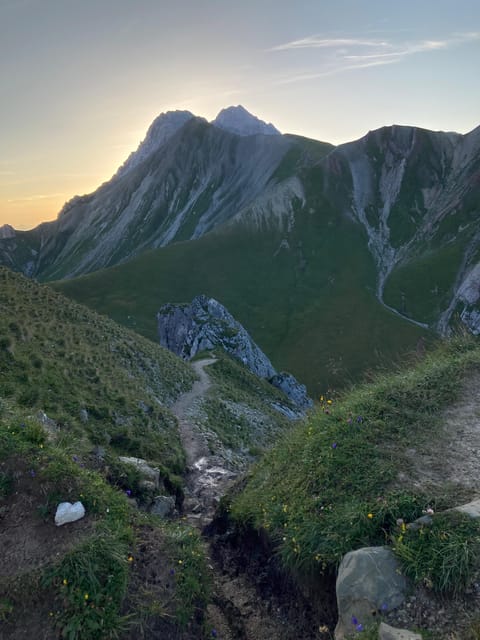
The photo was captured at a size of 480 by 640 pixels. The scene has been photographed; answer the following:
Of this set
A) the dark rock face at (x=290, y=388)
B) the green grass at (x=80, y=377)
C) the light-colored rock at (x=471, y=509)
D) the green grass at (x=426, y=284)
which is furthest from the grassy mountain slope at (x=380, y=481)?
the green grass at (x=426, y=284)

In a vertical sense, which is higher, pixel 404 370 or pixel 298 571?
pixel 404 370

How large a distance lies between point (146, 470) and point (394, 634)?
10289 millimetres

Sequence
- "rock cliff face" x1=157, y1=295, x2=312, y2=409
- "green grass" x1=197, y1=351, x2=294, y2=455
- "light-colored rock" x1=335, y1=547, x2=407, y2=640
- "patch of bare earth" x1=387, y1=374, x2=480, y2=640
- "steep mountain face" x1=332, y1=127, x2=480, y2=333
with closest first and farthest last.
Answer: "patch of bare earth" x1=387, y1=374, x2=480, y2=640 → "light-colored rock" x1=335, y1=547, x2=407, y2=640 → "green grass" x1=197, y1=351, x2=294, y2=455 → "rock cliff face" x1=157, y1=295, x2=312, y2=409 → "steep mountain face" x1=332, y1=127, x2=480, y2=333

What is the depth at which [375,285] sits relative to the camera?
Result: 15250 centimetres

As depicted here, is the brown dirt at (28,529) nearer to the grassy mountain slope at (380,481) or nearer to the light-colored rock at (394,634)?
the grassy mountain slope at (380,481)

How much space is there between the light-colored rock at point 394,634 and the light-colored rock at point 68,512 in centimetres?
645

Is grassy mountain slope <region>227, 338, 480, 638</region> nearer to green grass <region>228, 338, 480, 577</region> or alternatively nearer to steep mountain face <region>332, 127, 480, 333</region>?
green grass <region>228, 338, 480, 577</region>

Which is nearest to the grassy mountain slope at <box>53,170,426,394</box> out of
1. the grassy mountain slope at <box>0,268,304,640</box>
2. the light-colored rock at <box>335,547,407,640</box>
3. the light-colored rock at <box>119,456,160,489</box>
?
the grassy mountain slope at <box>0,268,304,640</box>

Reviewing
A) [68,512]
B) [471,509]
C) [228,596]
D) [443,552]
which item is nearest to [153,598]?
[68,512]

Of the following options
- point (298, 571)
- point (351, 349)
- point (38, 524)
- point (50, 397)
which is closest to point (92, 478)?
point (38, 524)

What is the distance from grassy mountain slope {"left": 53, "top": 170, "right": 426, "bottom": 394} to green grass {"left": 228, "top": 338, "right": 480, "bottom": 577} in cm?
9062

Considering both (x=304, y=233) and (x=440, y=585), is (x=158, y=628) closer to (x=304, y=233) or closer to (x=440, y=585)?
(x=440, y=585)

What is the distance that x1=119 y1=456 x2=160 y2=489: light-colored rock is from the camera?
598 inches

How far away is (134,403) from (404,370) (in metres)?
13.6
